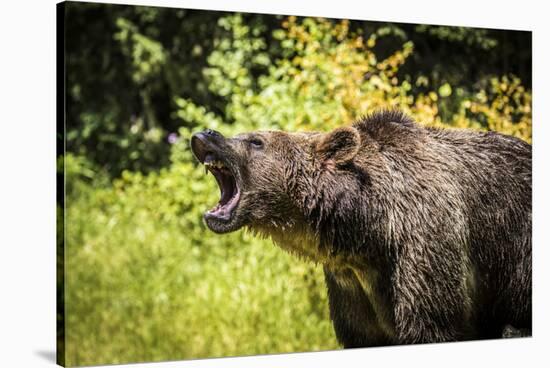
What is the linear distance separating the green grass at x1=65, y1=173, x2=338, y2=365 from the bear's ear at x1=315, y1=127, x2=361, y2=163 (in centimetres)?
158

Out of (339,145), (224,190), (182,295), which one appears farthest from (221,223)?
(182,295)

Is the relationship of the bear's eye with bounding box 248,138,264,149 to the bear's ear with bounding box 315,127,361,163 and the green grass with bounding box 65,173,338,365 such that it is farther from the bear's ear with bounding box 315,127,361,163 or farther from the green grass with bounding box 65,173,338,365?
the green grass with bounding box 65,173,338,365

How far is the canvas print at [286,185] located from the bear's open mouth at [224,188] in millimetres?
19

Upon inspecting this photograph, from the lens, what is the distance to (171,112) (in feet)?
32.5

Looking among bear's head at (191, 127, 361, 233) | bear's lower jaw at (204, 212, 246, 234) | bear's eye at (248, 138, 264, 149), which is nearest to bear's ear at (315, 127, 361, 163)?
bear's head at (191, 127, 361, 233)

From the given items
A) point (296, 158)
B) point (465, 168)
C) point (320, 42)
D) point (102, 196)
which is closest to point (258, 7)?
point (320, 42)

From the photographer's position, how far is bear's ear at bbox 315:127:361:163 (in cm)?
587

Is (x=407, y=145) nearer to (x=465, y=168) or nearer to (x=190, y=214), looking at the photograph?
(x=465, y=168)

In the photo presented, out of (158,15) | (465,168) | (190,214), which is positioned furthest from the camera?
(158,15)

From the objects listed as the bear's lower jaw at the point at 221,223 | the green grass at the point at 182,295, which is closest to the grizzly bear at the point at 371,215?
Result: the bear's lower jaw at the point at 221,223

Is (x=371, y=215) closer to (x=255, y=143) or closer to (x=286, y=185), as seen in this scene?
A: (x=286, y=185)

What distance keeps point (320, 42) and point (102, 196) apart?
270 centimetres

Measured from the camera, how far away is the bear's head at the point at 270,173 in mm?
5824

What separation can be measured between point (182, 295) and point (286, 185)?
213 cm
